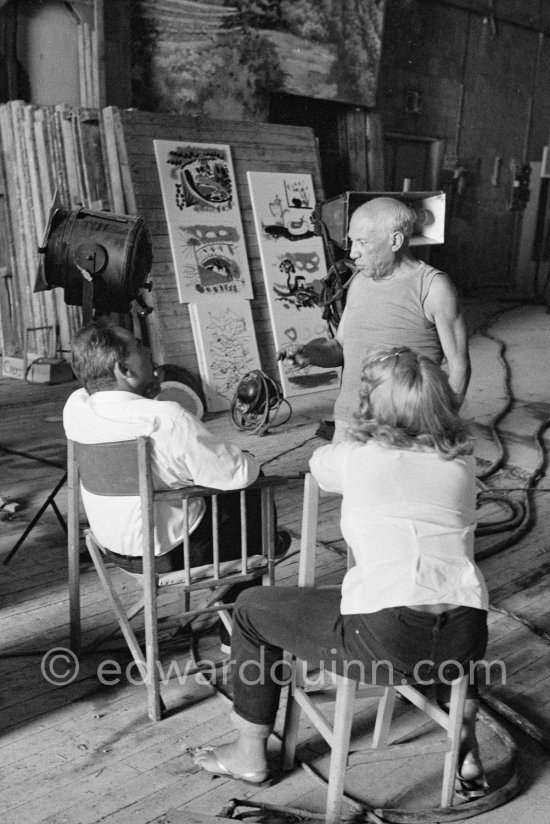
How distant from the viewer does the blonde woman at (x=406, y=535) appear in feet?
5.60

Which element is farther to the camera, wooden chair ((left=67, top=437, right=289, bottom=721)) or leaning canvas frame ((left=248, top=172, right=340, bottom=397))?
leaning canvas frame ((left=248, top=172, right=340, bottom=397))

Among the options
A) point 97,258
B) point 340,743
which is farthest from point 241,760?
point 97,258

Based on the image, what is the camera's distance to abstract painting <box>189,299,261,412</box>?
6.05 metres

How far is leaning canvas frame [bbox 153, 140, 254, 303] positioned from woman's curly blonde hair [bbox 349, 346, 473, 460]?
14.7 feet

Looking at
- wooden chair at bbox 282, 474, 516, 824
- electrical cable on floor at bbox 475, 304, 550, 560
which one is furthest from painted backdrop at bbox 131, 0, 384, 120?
wooden chair at bbox 282, 474, 516, 824

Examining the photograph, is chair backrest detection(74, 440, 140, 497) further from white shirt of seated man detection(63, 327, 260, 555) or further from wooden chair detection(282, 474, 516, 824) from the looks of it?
wooden chair detection(282, 474, 516, 824)

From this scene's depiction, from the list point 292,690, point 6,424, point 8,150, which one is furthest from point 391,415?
point 8,150

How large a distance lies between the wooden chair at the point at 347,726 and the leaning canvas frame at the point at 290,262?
442 cm

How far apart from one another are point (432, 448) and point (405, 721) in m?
1.03

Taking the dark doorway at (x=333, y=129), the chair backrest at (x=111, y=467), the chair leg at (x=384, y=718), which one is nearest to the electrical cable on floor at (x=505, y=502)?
A: the chair leg at (x=384, y=718)

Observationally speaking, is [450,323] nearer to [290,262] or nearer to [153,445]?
[153,445]

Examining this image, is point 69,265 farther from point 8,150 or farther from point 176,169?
point 8,150

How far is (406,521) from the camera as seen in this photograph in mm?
1706
